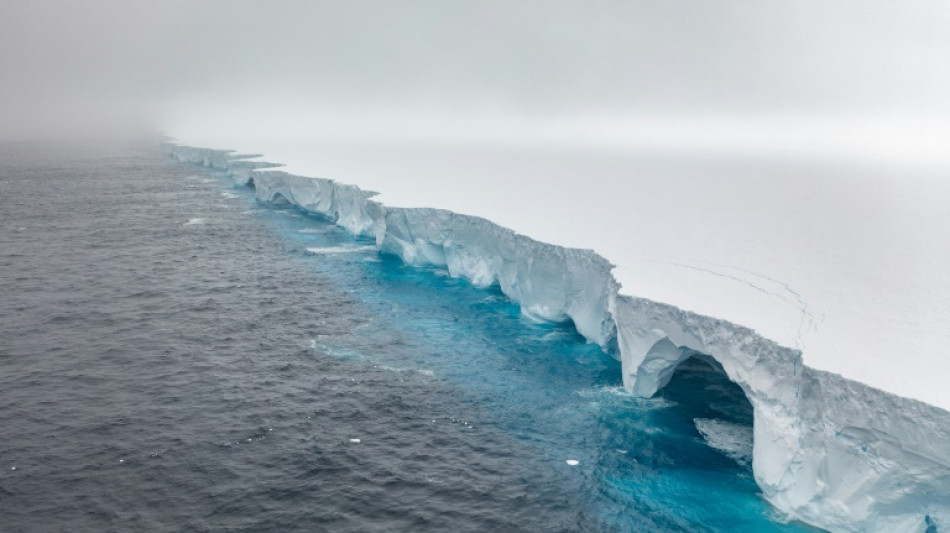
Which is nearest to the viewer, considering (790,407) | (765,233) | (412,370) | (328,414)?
(790,407)

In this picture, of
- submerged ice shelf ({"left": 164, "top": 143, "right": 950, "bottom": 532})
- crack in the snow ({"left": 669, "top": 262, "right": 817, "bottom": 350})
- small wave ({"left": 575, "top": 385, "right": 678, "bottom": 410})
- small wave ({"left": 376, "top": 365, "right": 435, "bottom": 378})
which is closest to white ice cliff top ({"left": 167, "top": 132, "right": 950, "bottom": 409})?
crack in the snow ({"left": 669, "top": 262, "right": 817, "bottom": 350})

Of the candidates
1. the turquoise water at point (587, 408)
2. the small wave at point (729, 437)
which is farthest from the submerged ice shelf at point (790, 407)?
the small wave at point (729, 437)

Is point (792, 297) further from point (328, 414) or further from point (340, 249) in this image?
point (340, 249)

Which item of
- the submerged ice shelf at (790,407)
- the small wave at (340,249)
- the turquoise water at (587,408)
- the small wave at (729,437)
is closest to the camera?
the submerged ice shelf at (790,407)

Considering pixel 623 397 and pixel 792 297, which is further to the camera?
pixel 623 397

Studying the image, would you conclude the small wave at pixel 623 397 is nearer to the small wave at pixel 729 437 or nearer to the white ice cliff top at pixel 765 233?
the small wave at pixel 729 437

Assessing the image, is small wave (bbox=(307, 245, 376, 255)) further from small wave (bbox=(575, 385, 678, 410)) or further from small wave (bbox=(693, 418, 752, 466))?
small wave (bbox=(693, 418, 752, 466))

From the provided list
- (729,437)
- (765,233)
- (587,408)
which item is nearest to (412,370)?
(587,408)
